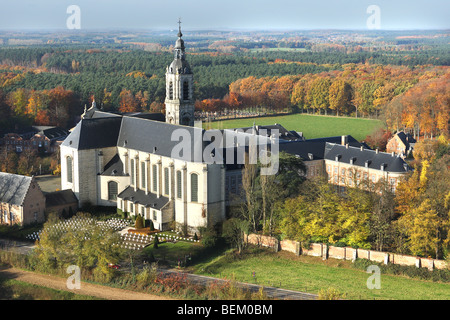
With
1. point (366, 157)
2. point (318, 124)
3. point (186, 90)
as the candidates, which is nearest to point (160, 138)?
point (186, 90)

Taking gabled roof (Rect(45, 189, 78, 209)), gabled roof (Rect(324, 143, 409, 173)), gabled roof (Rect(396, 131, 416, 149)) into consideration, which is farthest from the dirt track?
gabled roof (Rect(396, 131, 416, 149))

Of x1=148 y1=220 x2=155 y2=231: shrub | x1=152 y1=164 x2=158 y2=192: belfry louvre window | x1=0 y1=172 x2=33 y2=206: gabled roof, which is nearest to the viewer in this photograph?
x1=148 y1=220 x2=155 y2=231: shrub

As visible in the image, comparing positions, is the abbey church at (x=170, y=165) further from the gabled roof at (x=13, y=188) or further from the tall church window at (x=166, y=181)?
the gabled roof at (x=13, y=188)

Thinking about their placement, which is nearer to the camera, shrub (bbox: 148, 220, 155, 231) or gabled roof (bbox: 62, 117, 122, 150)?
shrub (bbox: 148, 220, 155, 231)

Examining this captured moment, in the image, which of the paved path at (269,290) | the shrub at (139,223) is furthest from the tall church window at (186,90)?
the paved path at (269,290)

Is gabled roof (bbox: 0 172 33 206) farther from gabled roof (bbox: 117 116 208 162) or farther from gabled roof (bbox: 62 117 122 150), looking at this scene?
gabled roof (bbox: 117 116 208 162)

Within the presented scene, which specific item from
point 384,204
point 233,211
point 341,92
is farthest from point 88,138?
point 341,92

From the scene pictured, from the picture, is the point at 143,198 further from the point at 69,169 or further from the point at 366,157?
the point at 366,157
